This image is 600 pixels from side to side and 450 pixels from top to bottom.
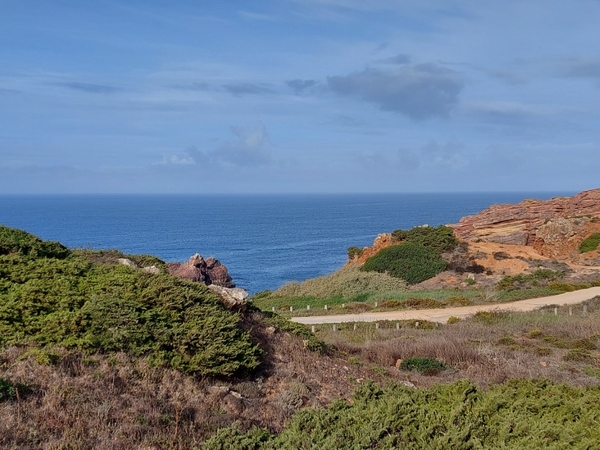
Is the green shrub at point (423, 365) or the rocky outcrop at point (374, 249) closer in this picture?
the green shrub at point (423, 365)

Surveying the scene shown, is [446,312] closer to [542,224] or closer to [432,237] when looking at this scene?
[432,237]

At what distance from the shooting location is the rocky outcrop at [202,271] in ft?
129

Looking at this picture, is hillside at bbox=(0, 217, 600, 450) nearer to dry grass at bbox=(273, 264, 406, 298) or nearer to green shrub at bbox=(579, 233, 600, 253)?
dry grass at bbox=(273, 264, 406, 298)

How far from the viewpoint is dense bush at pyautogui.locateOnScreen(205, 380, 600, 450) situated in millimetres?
5734

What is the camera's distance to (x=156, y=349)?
329 inches

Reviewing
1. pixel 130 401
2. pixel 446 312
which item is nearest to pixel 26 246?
pixel 130 401

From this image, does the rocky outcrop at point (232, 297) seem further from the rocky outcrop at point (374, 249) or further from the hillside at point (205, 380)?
the rocky outcrop at point (374, 249)

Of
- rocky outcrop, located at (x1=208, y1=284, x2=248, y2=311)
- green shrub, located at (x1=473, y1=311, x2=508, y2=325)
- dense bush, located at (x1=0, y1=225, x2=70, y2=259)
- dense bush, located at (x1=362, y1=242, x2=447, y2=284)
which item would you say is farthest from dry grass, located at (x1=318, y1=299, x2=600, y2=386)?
dense bush, located at (x1=362, y1=242, x2=447, y2=284)

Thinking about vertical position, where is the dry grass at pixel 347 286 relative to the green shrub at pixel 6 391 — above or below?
below

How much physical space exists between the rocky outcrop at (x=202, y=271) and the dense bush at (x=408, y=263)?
11.3 metres

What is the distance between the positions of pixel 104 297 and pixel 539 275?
34.0 m

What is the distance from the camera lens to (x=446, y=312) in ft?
85.5

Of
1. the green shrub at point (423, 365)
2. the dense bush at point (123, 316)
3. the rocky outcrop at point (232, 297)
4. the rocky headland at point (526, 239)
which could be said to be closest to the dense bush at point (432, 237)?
the rocky headland at point (526, 239)

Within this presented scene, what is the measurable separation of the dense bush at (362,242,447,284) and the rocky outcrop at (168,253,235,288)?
37.0 ft
